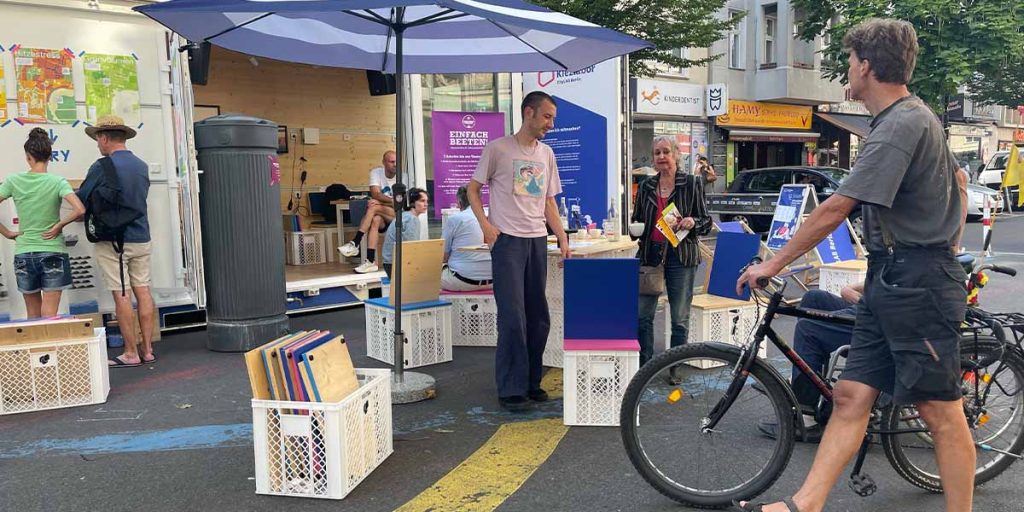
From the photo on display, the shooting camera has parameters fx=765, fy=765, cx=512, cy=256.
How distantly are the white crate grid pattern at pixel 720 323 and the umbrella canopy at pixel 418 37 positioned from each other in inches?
74.2

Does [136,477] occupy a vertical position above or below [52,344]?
below

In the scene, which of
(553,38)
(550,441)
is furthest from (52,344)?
(553,38)

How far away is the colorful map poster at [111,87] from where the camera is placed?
627 centimetres

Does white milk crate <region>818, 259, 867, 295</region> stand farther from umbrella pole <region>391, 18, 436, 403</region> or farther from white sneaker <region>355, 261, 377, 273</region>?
white sneaker <region>355, 261, 377, 273</region>

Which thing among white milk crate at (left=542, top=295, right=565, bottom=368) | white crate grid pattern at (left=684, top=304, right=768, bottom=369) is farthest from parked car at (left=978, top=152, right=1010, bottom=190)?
white milk crate at (left=542, top=295, right=565, bottom=368)

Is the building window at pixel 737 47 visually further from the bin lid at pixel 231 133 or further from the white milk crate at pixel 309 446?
the white milk crate at pixel 309 446

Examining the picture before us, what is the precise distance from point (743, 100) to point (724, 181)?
9.59 ft

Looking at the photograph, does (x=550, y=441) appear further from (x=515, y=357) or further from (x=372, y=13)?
(x=372, y=13)

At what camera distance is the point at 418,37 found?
5266mm

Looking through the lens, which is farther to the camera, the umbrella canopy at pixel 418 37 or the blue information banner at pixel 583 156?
the blue information banner at pixel 583 156

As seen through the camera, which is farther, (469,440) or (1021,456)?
(469,440)

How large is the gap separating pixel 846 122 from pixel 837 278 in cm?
2248

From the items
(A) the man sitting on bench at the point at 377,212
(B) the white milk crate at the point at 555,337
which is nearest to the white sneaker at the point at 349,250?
(A) the man sitting on bench at the point at 377,212

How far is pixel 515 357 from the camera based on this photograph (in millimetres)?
4516
